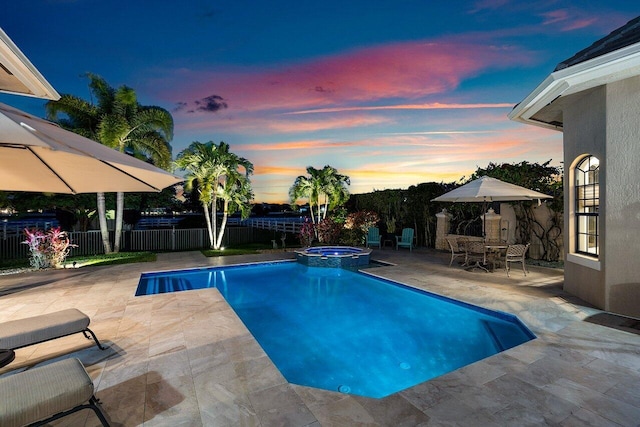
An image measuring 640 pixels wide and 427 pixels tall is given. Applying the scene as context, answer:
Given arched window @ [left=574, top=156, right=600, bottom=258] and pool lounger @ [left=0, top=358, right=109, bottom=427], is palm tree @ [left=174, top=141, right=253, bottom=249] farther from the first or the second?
arched window @ [left=574, top=156, right=600, bottom=258]

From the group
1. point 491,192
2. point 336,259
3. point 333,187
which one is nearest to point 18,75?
point 336,259

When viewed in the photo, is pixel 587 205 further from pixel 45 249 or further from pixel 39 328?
pixel 45 249

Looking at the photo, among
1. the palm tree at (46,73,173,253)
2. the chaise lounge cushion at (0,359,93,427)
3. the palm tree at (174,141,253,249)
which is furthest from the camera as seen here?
the palm tree at (174,141,253,249)

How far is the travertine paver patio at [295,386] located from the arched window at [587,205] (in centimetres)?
128

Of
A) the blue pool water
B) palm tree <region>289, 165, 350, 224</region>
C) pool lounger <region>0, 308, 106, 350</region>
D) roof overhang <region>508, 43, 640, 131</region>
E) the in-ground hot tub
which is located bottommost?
the blue pool water

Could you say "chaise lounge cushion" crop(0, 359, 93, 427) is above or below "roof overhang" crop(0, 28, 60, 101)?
below

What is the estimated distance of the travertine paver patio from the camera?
2719 mm

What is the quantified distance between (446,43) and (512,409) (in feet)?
36.7

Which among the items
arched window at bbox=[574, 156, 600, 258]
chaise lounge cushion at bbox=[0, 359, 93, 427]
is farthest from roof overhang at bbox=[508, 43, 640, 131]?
chaise lounge cushion at bbox=[0, 359, 93, 427]

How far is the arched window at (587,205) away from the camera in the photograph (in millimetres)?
6219

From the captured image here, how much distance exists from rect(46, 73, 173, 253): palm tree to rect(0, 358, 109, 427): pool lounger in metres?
13.0

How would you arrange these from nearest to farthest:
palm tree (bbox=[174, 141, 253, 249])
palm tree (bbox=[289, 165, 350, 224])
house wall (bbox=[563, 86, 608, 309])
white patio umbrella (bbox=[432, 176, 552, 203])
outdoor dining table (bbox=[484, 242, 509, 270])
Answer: house wall (bbox=[563, 86, 608, 309])
white patio umbrella (bbox=[432, 176, 552, 203])
outdoor dining table (bbox=[484, 242, 509, 270])
palm tree (bbox=[174, 141, 253, 249])
palm tree (bbox=[289, 165, 350, 224])

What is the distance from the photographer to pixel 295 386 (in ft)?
10.7

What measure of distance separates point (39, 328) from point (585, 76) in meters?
8.33
